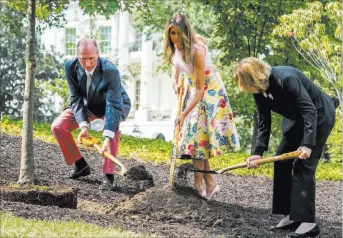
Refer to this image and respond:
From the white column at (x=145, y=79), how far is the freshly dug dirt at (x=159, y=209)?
24.5 meters

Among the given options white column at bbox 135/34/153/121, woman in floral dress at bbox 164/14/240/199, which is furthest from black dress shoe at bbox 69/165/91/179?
white column at bbox 135/34/153/121

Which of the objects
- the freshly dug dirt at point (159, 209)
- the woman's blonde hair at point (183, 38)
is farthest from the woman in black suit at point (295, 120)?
the woman's blonde hair at point (183, 38)

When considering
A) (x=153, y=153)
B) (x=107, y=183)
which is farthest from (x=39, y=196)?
(x=153, y=153)

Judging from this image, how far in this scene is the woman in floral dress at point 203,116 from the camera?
23.1 ft

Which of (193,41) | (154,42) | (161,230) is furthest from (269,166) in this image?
(154,42)

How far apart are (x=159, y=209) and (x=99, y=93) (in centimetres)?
157

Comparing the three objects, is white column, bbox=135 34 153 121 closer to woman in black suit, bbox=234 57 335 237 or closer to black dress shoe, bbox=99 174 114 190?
black dress shoe, bbox=99 174 114 190

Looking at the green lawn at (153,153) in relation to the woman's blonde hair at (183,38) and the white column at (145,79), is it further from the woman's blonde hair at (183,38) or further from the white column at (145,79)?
the white column at (145,79)

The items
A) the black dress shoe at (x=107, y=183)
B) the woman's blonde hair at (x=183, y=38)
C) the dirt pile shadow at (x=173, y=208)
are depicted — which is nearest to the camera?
the dirt pile shadow at (x=173, y=208)

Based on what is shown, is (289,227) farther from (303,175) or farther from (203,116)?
(203,116)

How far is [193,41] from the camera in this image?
6867mm

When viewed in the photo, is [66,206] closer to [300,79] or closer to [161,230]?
[161,230]

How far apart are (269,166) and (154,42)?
68.7 ft

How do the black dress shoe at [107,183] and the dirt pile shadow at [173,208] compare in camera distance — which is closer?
the dirt pile shadow at [173,208]
